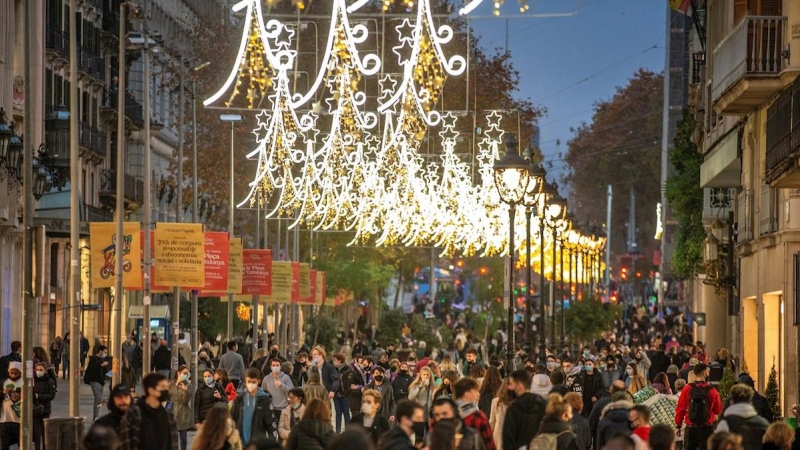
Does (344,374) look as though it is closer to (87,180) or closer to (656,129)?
(87,180)

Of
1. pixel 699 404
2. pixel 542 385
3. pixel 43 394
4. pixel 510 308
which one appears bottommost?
pixel 43 394

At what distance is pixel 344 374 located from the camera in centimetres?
3400

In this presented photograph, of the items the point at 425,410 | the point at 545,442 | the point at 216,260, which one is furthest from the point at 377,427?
the point at 216,260

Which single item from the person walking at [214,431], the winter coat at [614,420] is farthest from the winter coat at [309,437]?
the winter coat at [614,420]

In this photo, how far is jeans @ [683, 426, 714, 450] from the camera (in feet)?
77.5

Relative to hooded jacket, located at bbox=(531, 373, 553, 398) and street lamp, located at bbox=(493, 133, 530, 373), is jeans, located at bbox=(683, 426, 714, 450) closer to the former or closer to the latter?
hooded jacket, located at bbox=(531, 373, 553, 398)

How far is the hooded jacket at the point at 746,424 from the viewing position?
18391 millimetres

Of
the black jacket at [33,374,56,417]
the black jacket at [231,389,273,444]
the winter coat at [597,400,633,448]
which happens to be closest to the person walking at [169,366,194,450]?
the black jacket at [33,374,56,417]

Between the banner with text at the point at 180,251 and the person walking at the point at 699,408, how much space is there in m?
11.7

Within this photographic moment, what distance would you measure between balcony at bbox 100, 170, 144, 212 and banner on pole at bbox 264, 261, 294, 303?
22180 mm

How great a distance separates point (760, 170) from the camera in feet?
112

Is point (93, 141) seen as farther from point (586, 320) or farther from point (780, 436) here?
point (780, 436)

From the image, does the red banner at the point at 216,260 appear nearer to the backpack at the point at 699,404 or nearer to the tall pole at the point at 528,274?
the tall pole at the point at 528,274

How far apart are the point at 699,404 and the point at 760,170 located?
11.2m
